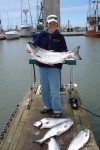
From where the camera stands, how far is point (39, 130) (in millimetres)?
5328

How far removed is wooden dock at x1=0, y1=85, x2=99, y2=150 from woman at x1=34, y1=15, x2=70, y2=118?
41 cm

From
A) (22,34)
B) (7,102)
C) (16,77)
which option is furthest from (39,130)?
(22,34)

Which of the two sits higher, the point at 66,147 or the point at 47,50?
the point at 47,50

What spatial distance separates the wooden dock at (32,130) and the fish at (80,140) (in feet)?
0.23

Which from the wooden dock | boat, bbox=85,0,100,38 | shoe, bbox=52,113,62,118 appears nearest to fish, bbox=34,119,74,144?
the wooden dock

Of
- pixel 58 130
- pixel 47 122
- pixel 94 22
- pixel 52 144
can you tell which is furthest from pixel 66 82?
pixel 94 22

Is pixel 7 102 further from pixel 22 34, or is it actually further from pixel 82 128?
pixel 22 34

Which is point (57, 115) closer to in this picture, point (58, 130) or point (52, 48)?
point (58, 130)

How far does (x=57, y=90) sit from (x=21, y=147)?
1432 millimetres

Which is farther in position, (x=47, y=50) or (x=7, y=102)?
(x=7, y=102)

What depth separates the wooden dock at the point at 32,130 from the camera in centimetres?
476

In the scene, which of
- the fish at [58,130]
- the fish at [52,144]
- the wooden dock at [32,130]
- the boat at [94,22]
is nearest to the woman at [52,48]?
the wooden dock at [32,130]

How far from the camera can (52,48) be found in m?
5.60

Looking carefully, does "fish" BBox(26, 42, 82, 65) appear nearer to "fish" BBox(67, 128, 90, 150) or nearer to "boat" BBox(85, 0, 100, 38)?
"fish" BBox(67, 128, 90, 150)
